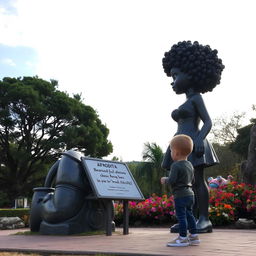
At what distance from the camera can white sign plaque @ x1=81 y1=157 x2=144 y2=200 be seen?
7156mm

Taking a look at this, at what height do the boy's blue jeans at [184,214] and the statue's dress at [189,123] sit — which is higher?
the statue's dress at [189,123]

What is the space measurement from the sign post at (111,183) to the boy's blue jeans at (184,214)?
211 cm

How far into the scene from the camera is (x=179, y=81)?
299 inches

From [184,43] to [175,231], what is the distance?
11.1 ft

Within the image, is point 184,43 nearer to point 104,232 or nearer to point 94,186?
point 94,186

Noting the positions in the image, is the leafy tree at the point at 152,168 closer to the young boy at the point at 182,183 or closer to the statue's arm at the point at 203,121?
the statue's arm at the point at 203,121

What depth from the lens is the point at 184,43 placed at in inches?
305

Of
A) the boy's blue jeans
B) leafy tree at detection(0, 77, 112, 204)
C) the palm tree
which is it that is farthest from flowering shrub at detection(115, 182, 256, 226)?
leafy tree at detection(0, 77, 112, 204)

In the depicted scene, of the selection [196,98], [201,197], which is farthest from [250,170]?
[196,98]

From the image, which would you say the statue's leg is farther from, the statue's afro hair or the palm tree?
the palm tree

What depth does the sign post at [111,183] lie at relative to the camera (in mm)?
7095

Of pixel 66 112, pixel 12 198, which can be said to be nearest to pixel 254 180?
pixel 66 112

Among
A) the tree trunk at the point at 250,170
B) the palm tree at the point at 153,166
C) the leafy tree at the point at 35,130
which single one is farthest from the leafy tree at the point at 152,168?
the tree trunk at the point at 250,170

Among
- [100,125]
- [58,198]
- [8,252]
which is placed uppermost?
[100,125]
